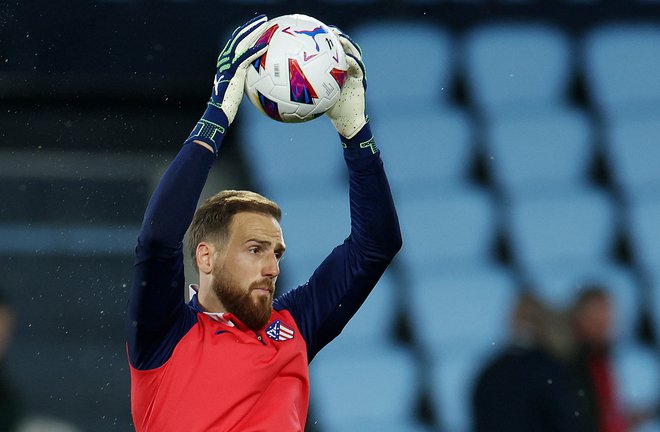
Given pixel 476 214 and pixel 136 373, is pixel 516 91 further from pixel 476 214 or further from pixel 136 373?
pixel 136 373

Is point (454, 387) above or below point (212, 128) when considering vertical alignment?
below

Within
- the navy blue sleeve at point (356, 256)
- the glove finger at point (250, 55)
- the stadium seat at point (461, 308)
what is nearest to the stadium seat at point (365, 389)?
the stadium seat at point (461, 308)

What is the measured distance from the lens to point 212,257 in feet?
7.34

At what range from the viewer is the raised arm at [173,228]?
6.52ft

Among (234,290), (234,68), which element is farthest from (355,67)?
(234,290)

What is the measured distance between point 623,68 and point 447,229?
1661 mm

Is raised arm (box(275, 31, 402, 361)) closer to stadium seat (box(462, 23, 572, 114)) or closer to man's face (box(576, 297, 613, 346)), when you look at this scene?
man's face (box(576, 297, 613, 346))

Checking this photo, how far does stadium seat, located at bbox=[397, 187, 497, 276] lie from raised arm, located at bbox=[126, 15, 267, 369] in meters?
3.88

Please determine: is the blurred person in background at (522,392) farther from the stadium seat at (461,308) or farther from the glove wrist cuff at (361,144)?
the stadium seat at (461,308)

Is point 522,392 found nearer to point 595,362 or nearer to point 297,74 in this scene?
point 595,362

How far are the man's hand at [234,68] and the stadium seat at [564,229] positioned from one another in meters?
4.04

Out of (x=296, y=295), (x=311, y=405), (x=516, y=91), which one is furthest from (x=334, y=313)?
(x=516, y=91)

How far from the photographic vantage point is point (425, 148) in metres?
6.30

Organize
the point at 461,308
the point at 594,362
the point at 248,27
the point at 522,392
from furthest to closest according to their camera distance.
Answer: the point at 461,308 < the point at 594,362 < the point at 522,392 < the point at 248,27
